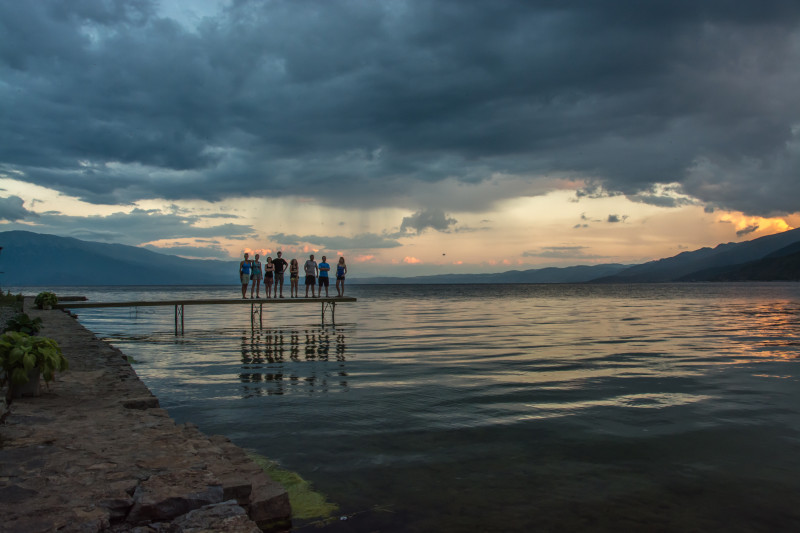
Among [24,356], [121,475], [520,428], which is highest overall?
[24,356]

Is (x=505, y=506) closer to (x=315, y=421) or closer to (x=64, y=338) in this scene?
(x=315, y=421)

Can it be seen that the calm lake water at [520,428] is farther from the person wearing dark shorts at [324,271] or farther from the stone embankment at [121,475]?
the person wearing dark shorts at [324,271]

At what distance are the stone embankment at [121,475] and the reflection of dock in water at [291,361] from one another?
15.6ft

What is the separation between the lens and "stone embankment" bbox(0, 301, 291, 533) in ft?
14.8

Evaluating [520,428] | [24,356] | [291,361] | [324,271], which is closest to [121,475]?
[24,356]

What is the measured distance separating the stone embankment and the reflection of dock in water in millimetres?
4758

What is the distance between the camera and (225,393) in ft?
40.8

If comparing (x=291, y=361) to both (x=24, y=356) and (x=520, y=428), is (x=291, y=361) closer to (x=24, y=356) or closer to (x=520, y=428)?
(x=24, y=356)

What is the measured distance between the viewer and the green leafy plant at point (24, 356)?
8375mm

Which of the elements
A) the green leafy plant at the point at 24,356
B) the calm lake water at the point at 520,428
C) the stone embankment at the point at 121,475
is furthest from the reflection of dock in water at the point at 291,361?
the stone embankment at the point at 121,475

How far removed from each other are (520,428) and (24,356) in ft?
27.9

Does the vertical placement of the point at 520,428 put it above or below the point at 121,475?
below

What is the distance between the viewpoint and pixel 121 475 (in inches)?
213

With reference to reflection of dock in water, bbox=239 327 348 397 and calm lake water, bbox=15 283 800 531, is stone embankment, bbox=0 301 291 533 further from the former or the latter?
reflection of dock in water, bbox=239 327 348 397
